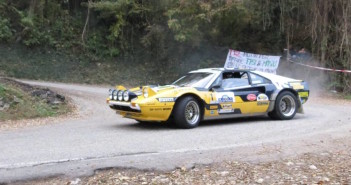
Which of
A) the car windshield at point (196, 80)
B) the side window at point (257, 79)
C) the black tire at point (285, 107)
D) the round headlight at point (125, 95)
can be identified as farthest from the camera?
the black tire at point (285, 107)

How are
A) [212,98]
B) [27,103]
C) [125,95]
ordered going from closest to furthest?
[125,95] → [212,98] → [27,103]

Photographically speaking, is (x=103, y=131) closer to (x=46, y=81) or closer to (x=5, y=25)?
(x=46, y=81)

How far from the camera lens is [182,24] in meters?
21.2

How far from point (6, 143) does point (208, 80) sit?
4576 millimetres

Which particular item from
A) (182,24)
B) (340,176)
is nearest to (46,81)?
(182,24)

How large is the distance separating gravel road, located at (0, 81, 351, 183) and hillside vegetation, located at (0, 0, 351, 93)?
10013mm

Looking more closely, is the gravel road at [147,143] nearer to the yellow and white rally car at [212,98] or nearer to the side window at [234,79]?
the yellow and white rally car at [212,98]

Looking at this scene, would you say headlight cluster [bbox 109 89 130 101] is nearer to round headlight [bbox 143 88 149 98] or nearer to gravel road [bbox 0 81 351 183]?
round headlight [bbox 143 88 149 98]

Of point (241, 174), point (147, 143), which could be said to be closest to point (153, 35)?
point (147, 143)

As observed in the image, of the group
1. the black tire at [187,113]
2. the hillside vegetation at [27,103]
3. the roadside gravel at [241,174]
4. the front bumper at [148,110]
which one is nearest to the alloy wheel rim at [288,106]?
the black tire at [187,113]

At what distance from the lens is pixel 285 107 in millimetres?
11297

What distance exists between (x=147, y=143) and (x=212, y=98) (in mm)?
2612

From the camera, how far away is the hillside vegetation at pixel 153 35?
2067 cm

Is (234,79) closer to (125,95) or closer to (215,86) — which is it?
(215,86)
